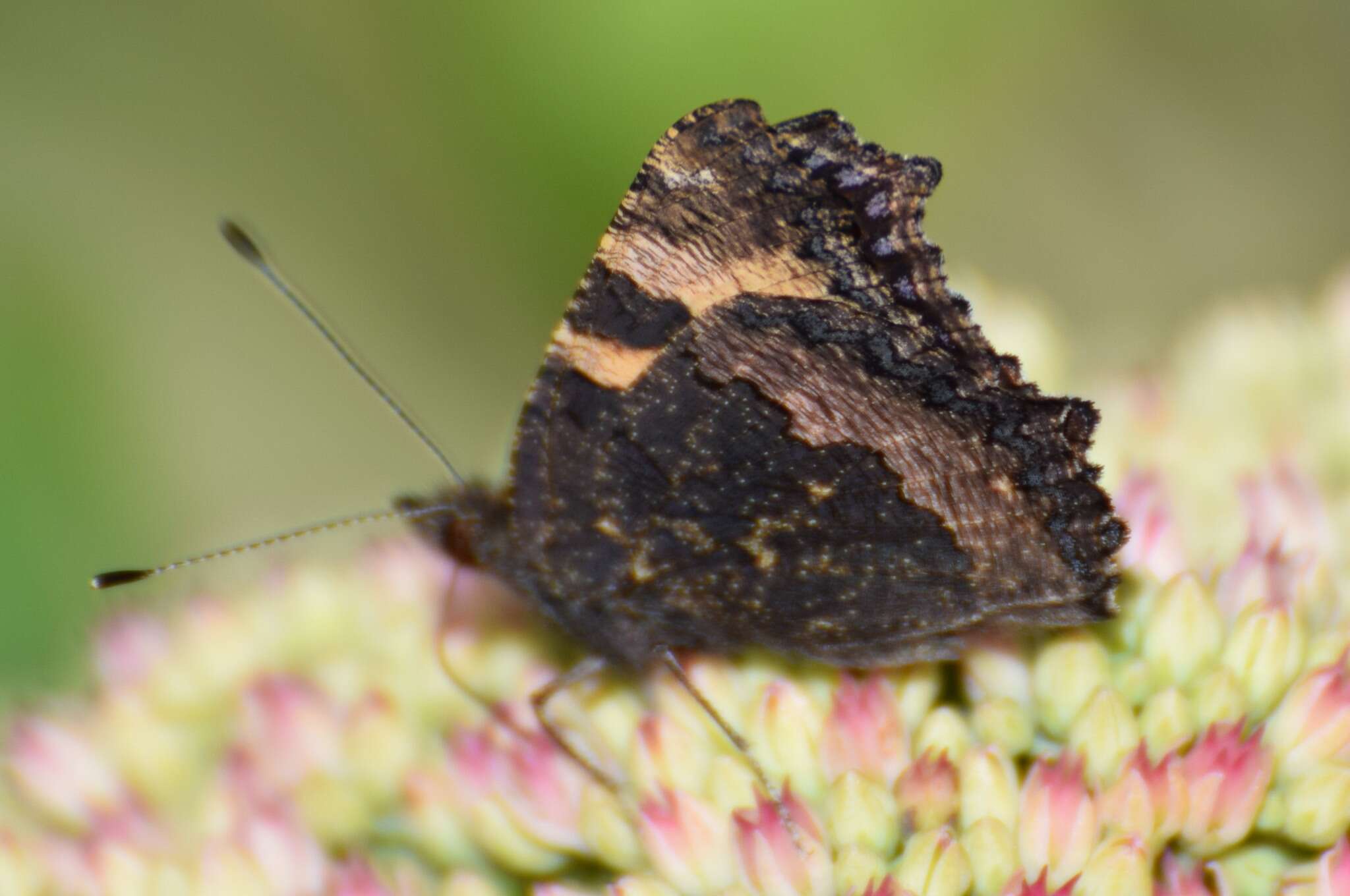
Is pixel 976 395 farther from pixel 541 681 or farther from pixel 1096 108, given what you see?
pixel 1096 108

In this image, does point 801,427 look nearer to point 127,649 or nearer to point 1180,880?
point 1180,880

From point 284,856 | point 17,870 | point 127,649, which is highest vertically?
point 127,649

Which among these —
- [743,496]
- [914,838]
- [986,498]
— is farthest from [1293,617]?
[743,496]

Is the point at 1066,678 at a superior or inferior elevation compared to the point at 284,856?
inferior

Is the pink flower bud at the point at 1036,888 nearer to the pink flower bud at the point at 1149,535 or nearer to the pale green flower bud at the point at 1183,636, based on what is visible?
the pale green flower bud at the point at 1183,636

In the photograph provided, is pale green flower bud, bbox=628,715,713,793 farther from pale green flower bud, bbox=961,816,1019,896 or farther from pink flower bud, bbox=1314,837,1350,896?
pink flower bud, bbox=1314,837,1350,896

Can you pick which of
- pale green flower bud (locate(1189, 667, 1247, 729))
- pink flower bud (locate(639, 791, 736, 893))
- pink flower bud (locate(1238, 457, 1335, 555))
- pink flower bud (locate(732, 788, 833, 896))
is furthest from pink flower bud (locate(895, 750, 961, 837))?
pink flower bud (locate(1238, 457, 1335, 555))

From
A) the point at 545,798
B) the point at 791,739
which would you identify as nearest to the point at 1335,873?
the point at 791,739
